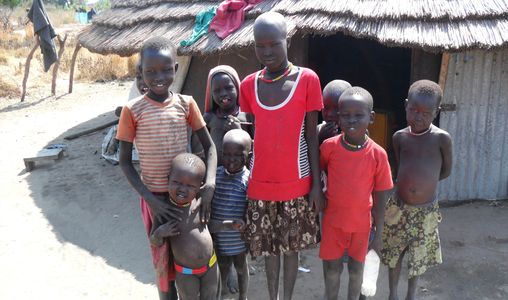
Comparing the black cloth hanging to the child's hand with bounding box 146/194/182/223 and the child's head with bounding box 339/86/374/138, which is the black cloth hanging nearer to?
the child's hand with bounding box 146/194/182/223

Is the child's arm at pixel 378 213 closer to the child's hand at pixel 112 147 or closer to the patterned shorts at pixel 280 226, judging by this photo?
the patterned shorts at pixel 280 226

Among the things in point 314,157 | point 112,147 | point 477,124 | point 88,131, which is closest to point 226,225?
point 314,157

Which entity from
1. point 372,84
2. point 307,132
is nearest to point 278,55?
point 307,132

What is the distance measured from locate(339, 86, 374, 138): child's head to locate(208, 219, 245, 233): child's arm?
2.49 feet

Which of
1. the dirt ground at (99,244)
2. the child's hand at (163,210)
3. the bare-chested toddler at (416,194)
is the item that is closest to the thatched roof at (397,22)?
the bare-chested toddler at (416,194)

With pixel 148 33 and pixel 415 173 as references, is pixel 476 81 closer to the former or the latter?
pixel 415 173

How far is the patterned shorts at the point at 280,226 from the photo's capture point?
247cm

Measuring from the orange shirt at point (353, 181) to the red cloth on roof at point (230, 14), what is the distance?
2.38m

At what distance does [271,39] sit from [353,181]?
84cm

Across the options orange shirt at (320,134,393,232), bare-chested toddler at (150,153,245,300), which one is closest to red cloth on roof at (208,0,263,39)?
orange shirt at (320,134,393,232)

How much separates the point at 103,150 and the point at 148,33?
6.80 feet

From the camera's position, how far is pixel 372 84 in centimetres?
732

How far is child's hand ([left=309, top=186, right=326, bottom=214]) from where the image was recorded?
2443 mm

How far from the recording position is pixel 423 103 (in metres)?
2.54
